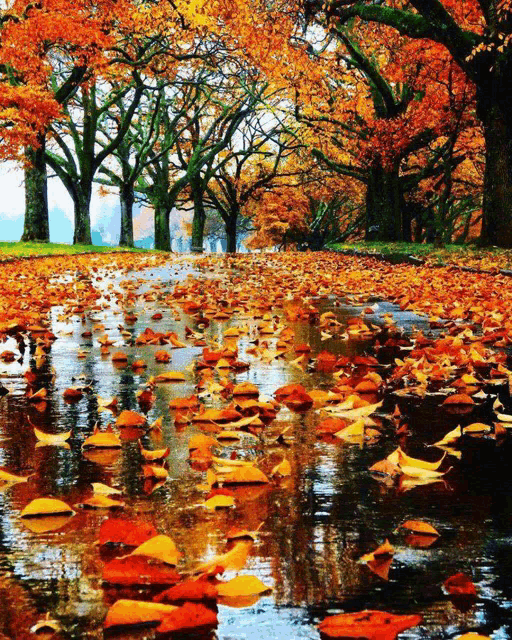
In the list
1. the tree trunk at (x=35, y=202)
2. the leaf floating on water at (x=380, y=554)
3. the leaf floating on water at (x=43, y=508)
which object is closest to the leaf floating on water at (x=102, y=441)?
the leaf floating on water at (x=43, y=508)

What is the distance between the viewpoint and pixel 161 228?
150ft

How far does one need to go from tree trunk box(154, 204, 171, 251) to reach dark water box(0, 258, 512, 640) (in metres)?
41.3

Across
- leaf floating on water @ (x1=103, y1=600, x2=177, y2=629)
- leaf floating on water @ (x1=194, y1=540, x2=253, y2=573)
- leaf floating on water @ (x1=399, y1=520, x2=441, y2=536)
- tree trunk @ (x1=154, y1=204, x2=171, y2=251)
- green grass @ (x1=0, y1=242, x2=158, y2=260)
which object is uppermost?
tree trunk @ (x1=154, y1=204, x2=171, y2=251)

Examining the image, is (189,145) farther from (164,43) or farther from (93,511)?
(93,511)

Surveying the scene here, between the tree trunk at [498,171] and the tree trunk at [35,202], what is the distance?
16499mm

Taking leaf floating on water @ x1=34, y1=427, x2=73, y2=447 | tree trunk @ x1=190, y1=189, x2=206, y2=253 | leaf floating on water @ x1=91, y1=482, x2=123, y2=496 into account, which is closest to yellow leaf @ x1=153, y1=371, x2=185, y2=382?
leaf floating on water @ x1=34, y1=427, x2=73, y2=447

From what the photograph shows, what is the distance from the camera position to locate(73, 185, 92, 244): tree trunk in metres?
36.4

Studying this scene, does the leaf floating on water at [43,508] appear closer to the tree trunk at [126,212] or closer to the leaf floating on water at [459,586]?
the leaf floating on water at [459,586]

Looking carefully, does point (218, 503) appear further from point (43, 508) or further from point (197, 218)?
point (197, 218)

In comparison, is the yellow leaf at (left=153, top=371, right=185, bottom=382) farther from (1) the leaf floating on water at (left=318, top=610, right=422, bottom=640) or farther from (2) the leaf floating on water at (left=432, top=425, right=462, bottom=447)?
(1) the leaf floating on water at (left=318, top=610, right=422, bottom=640)

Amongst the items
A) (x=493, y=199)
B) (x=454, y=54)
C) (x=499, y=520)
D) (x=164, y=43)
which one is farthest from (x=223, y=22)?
(x=499, y=520)

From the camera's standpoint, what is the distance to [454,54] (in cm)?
2006

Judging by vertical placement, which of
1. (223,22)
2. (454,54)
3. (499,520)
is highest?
(223,22)

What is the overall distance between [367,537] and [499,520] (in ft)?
1.51
